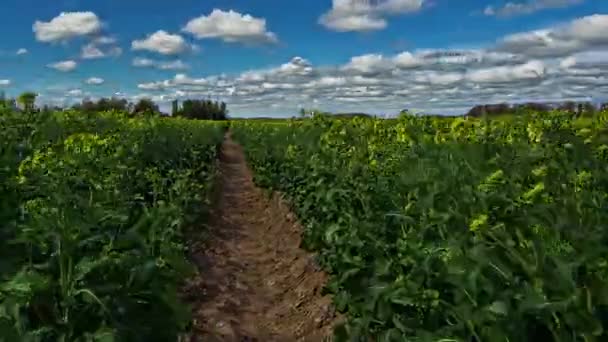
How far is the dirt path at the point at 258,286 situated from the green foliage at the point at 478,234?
0.57m

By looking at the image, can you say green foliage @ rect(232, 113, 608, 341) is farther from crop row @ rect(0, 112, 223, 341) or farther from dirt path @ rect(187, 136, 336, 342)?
crop row @ rect(0, 112, 223, 341)

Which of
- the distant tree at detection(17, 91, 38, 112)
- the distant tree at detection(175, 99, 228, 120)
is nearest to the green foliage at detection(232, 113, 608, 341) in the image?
the distant tree at detection(17, 91, 38, 112)

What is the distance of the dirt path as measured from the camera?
6.15 m

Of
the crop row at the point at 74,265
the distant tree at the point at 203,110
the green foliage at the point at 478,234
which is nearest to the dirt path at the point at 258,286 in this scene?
the green foliage at the point at 478,234

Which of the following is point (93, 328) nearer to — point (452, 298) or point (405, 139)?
point (452, 298)

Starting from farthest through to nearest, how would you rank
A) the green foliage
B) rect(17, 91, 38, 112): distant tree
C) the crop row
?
rect(17, 91, 38, 112): distant tree
the crop row
the green foliage

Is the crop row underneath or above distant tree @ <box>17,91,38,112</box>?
underneath

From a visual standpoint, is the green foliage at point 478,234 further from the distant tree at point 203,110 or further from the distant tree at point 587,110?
the distant tree at point 203,110

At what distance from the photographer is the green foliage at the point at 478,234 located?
2912 mm

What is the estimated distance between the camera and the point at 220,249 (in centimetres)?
960

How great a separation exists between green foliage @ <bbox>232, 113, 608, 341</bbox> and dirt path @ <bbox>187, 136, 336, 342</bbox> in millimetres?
571

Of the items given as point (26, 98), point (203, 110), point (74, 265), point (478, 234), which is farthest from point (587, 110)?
point (203, 110)

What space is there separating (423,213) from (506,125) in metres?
1.92

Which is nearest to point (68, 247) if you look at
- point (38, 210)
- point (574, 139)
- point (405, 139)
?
point (38, 210)
